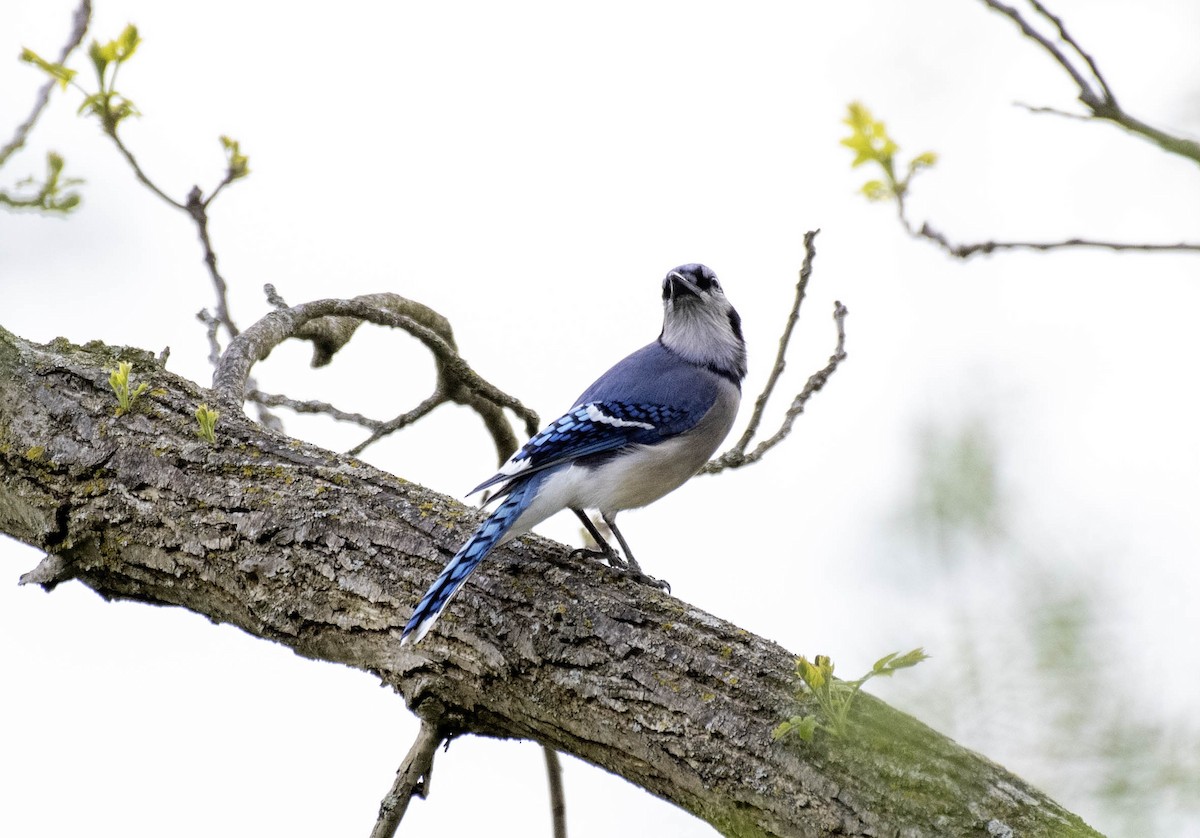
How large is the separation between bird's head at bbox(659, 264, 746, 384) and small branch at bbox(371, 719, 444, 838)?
2302 mm

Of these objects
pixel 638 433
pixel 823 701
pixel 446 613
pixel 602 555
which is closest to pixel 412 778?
pixel 446 613

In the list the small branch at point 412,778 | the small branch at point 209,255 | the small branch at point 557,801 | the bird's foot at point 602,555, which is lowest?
the small branch at point 412,778

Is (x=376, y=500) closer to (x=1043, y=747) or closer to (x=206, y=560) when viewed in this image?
(x=206, y=560)

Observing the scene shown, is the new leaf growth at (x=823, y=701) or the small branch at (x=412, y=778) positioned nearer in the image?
the new leaf growth at (x=823, y=701)

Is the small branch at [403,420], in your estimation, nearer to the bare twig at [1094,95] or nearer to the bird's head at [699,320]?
the bird's head at [699,320]

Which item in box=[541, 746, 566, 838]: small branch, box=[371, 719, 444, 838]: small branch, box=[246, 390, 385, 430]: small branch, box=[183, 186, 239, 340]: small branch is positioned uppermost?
box=[183, 186, 239, 340]: small branch

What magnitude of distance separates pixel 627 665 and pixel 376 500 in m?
0.84

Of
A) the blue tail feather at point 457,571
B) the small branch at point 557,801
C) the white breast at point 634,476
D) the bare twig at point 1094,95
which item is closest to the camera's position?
the bare twig at point 1094,95

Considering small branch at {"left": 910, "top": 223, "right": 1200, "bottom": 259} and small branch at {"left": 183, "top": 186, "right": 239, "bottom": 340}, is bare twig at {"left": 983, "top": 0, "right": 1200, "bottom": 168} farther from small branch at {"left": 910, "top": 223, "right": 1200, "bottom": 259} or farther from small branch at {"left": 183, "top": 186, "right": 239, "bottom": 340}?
small branch at {"left": 183, "top": 186, "right": 239, "bottom": 340}

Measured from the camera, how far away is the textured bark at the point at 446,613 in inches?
86.5

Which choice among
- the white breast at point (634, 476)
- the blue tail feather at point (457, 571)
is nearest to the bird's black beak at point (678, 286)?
the white breast at point (634, 476)

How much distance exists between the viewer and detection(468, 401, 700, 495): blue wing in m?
3.58

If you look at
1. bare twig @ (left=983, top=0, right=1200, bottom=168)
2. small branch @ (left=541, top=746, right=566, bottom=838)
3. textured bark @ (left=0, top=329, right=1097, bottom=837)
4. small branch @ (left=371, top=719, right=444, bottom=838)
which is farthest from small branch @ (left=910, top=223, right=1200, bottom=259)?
small branch @ (left=541, top=746, right=566, bottom=838)

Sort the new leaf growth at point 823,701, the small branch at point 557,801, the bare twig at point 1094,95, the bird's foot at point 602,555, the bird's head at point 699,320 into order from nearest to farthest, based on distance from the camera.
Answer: the bare twig at point 1094,95
the new leaf growth at point 823,701
the bird's foot at point 602,555
the small branch at point 557,801
the bird's head at point 699,320
